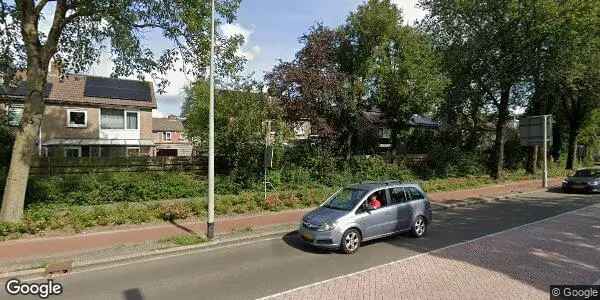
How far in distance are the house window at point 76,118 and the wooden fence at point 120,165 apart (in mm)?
13904

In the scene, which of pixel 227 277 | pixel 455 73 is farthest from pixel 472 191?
pixel 227 277

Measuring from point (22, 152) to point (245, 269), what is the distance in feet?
25.7

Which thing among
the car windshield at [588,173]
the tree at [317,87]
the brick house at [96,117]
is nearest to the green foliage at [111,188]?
the tree at [317,87]

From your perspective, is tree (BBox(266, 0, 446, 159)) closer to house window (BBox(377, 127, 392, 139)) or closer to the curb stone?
house window (BBox(377, 127, 392, 139))

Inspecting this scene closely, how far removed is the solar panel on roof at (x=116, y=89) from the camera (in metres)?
31.8

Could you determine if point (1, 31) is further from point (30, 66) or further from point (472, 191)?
point (472, 191)

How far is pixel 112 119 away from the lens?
31578 millimetres

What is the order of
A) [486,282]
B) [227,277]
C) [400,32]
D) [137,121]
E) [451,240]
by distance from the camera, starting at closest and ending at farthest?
[486,282], [227,277], [451,240], [400,32], [137,121]

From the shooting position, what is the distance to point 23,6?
1162 cm

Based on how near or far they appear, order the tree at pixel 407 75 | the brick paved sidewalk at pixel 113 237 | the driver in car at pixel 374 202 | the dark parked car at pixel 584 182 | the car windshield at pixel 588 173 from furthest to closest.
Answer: the tree at pixel 407 75
the car windshield at pixel 588 173
the dark parked car at pixel 584 182
the driver in car at pixel 374 202
the brick paved sidewalk at pixel 113 237

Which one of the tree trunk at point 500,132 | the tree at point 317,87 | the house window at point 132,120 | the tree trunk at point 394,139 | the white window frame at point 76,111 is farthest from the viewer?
the house window at point 132,120

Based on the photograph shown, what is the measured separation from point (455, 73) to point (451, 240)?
17.8 metres

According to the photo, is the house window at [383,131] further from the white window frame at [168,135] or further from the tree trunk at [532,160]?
the white window frame at [168,135]

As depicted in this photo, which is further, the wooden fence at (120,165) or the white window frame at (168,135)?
the white window frame at (168,135)
